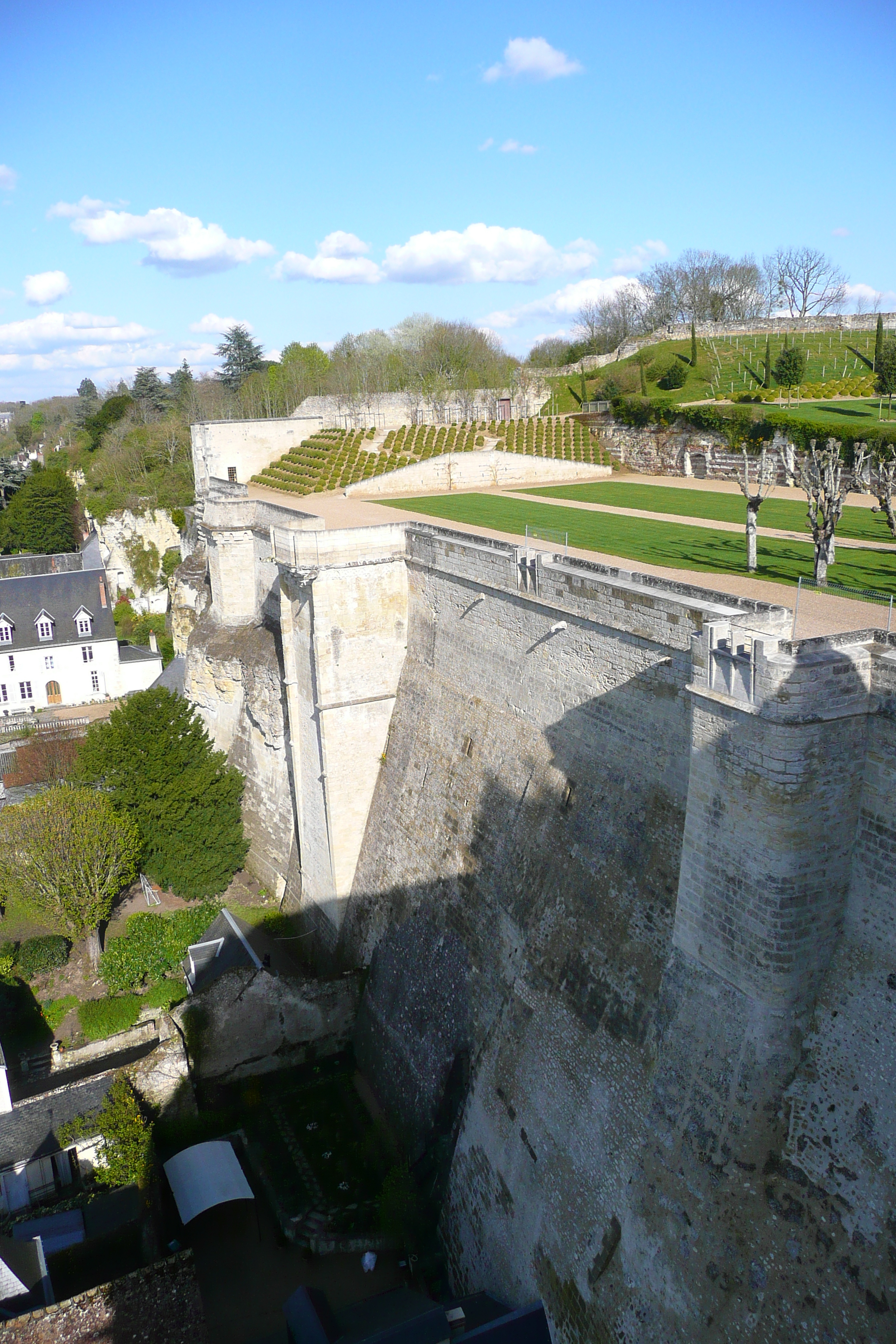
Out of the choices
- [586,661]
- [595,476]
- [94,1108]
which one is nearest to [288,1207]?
[94,1108]

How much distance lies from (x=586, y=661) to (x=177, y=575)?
67.5 feet

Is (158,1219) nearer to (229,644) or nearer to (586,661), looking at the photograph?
(586,661)

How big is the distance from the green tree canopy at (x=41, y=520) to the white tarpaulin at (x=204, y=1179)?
4462cm

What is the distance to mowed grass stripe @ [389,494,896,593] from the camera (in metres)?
13.2

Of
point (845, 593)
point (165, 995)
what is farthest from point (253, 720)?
point (845, 593)

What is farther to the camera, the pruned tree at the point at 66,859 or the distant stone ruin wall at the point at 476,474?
the distant stone ruin wall at the point at 476,474

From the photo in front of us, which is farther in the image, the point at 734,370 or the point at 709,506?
the point at 734,370

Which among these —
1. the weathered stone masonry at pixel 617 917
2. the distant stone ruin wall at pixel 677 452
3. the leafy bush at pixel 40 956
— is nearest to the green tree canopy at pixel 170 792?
the leafy bush at pixel 40 956

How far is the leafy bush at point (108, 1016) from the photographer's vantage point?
A: 56.7 feet

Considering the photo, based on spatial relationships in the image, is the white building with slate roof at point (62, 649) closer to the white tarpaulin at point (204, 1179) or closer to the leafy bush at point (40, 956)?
the leafy bush at point (40, 956)

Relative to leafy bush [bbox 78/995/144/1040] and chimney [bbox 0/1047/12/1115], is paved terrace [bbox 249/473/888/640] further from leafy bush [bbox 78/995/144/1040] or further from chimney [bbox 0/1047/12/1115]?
chimney [bbox 0/1047/12/1115]

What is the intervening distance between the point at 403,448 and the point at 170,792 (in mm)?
19529

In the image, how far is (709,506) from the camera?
69.3ft

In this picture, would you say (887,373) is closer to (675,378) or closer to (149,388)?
(675,378)
